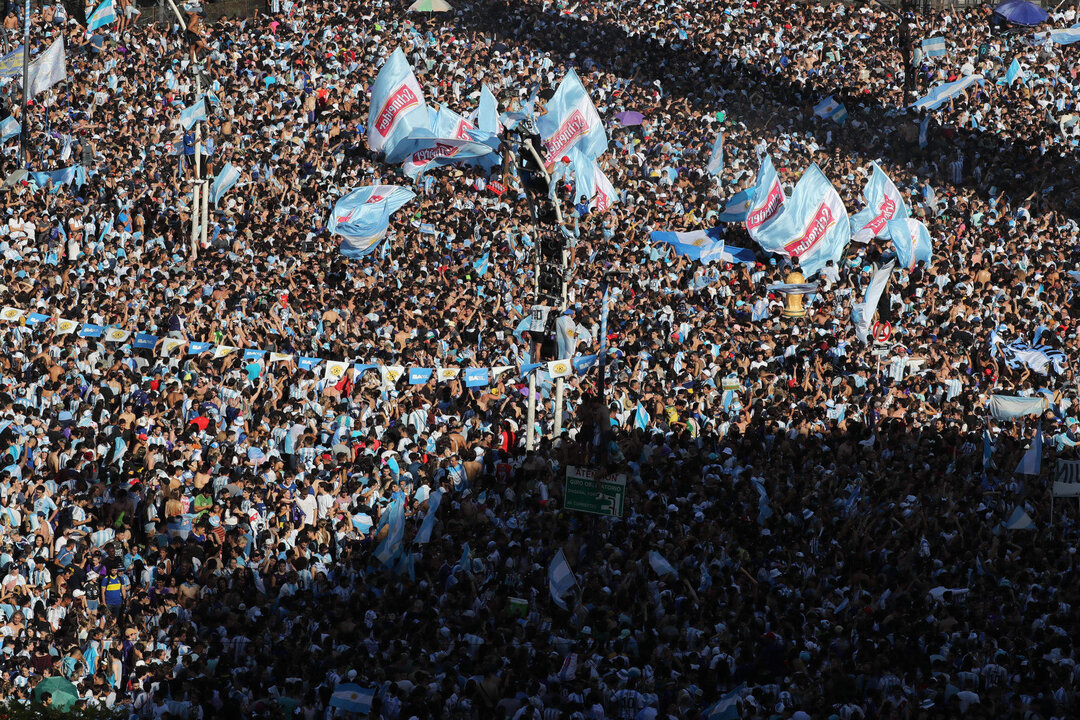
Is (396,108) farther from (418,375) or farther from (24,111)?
(418,375)

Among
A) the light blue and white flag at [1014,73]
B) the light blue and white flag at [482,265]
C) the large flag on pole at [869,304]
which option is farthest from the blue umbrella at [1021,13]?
the light blue and white flag at [482,265]

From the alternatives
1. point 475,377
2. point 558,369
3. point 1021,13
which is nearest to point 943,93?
point 1021,13

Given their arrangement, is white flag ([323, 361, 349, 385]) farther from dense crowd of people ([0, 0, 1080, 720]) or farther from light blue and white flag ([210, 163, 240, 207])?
light blue and white flag ([210, 163, 240, 207])

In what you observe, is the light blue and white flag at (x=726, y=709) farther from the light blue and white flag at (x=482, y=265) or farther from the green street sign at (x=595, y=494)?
the light blue and white flag at (x=482, y=265)

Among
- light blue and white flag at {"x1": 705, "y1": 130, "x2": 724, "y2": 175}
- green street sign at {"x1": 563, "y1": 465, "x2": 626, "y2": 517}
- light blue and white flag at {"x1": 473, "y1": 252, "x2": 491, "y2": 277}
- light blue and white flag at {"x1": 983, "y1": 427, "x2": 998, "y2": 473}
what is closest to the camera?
green street sign at {"x1": 563, "y1": 465, "x2": 626, "y2": 517}

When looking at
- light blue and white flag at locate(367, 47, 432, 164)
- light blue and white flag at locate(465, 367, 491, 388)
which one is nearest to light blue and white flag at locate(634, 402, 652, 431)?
light blue and white flag at locate(465, 367, 491, 388)
